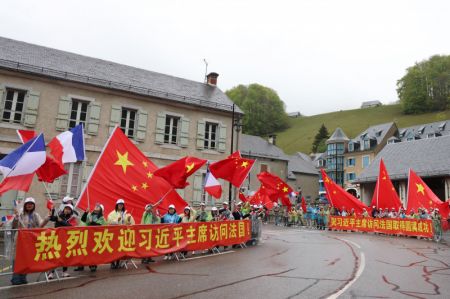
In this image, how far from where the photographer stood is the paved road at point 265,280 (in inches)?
267

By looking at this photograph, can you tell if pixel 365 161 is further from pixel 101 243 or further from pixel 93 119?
pixel 101 243

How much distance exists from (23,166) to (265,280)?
618cm

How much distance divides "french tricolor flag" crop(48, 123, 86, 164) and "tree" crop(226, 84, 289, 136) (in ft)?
281

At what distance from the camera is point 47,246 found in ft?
25.9

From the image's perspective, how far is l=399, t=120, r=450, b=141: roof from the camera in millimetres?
56631

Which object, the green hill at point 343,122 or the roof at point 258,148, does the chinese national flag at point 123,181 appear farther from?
the green hill at point 343,122

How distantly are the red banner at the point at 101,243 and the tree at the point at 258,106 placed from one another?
85.4m

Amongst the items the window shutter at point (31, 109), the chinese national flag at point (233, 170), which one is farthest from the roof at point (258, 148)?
the chinese national flag at point (233, 170)

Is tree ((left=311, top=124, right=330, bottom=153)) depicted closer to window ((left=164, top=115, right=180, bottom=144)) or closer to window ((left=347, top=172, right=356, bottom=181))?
window ((left=347, top=172, right=356, bottom=181))

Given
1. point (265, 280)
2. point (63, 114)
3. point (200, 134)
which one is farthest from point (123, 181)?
point (200, 134)

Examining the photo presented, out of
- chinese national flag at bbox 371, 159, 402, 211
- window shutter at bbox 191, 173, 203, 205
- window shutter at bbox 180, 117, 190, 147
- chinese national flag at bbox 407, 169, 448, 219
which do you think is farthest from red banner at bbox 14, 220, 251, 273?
chinese national flag at bbox 407, 169, 448, 219

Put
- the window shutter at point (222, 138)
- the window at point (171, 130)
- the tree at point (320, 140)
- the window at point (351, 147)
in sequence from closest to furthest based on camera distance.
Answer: the window at point (171, 130), the window shutter at point (222, 138), the window at point (351, 147), the tree at point (320, 140)

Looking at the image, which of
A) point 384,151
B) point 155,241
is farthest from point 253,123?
point 155,241

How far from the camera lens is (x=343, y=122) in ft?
358
